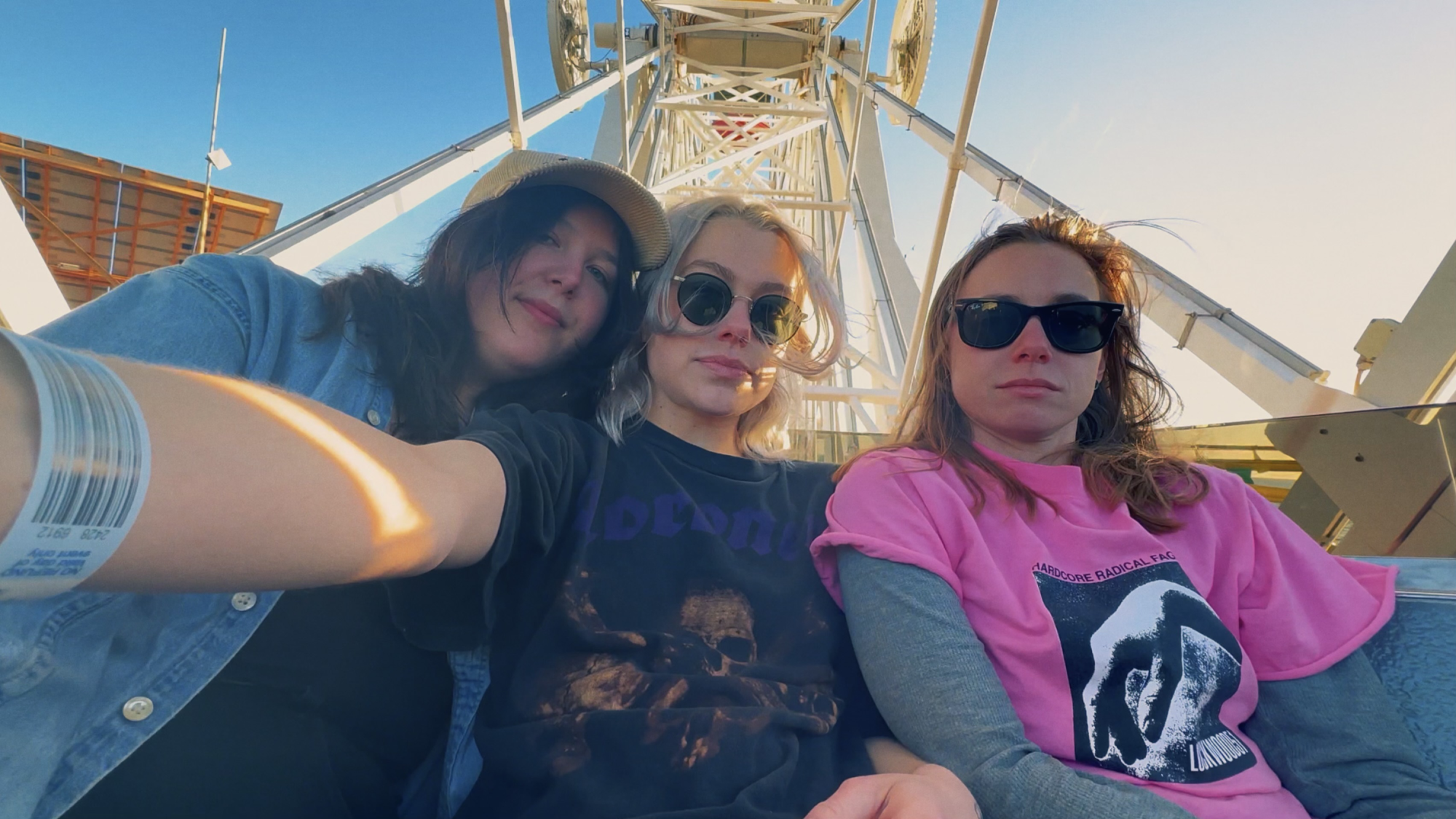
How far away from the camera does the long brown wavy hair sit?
1.08 m

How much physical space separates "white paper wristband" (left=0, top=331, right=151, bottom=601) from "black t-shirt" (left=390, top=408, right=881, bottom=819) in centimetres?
39

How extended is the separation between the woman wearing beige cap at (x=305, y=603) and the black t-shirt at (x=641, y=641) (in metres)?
0.16

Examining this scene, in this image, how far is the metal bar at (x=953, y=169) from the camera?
A: 1.93 metres

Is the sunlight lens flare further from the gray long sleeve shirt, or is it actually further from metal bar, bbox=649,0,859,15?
metal bar, bbox=649,0,859,15

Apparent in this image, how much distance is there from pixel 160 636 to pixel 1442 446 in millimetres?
2070

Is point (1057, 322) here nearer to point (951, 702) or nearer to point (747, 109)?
point (951, 702)

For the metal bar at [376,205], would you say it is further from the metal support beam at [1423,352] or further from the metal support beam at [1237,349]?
the metal support beam at [1423,352]

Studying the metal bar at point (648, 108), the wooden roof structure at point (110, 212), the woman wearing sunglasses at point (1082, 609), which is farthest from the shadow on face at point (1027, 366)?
the wooden roof structure at point (110, 212)

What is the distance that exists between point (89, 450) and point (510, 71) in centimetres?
234

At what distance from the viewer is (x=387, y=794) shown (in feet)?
3.04

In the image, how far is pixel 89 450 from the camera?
0.36 metres

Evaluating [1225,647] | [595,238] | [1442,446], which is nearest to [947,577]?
[1225,647]

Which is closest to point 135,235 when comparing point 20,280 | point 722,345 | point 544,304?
point 20,280

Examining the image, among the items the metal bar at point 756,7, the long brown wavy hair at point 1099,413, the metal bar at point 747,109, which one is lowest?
the long brown wavy hair at point 1099,413
